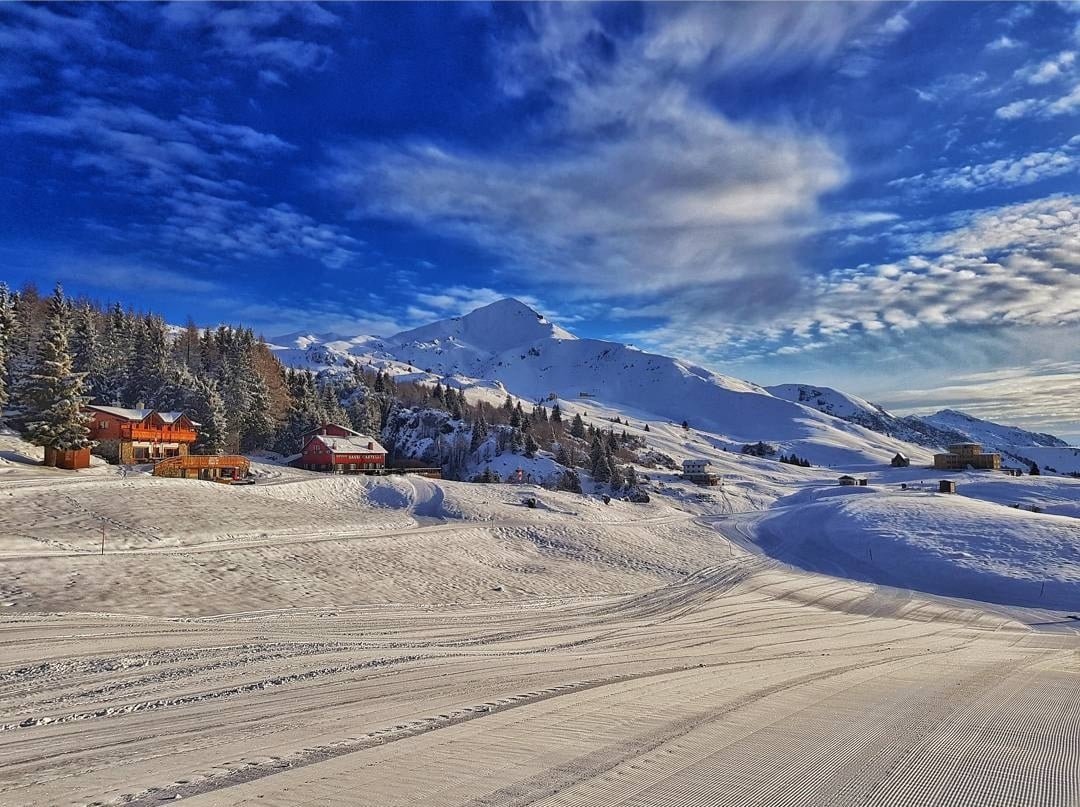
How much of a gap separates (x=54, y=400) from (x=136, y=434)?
1277 centimetres

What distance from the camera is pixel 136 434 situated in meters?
51.4

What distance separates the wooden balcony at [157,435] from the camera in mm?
50706

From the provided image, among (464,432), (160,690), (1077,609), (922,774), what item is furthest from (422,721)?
(464,432)

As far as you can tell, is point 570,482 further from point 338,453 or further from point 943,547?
point 943,547

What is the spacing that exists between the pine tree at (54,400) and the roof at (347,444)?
2603 centimetres

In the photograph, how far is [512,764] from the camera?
704cm

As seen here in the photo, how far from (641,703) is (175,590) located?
15.4 meters

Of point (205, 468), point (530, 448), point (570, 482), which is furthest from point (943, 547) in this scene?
Result: point (530, 448)

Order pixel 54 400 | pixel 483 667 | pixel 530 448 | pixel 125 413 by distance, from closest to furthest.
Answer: pixel 483 667 → pixel 54 400 → pixel 125 413 → pixel 530 448

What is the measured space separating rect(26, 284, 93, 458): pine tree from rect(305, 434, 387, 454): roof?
26028 mm

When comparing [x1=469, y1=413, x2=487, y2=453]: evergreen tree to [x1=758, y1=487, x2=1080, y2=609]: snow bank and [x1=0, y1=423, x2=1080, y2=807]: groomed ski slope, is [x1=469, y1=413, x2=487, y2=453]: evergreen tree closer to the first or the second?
[x1=758, y1=487, x2=1080, y2=609]: snow bank

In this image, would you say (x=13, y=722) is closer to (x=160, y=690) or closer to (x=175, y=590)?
(x=160, y=690)

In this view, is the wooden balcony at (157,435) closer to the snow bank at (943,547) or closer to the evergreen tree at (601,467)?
the evergreen tree at (601,467)

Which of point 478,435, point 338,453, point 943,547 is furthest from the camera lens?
point 478,435
